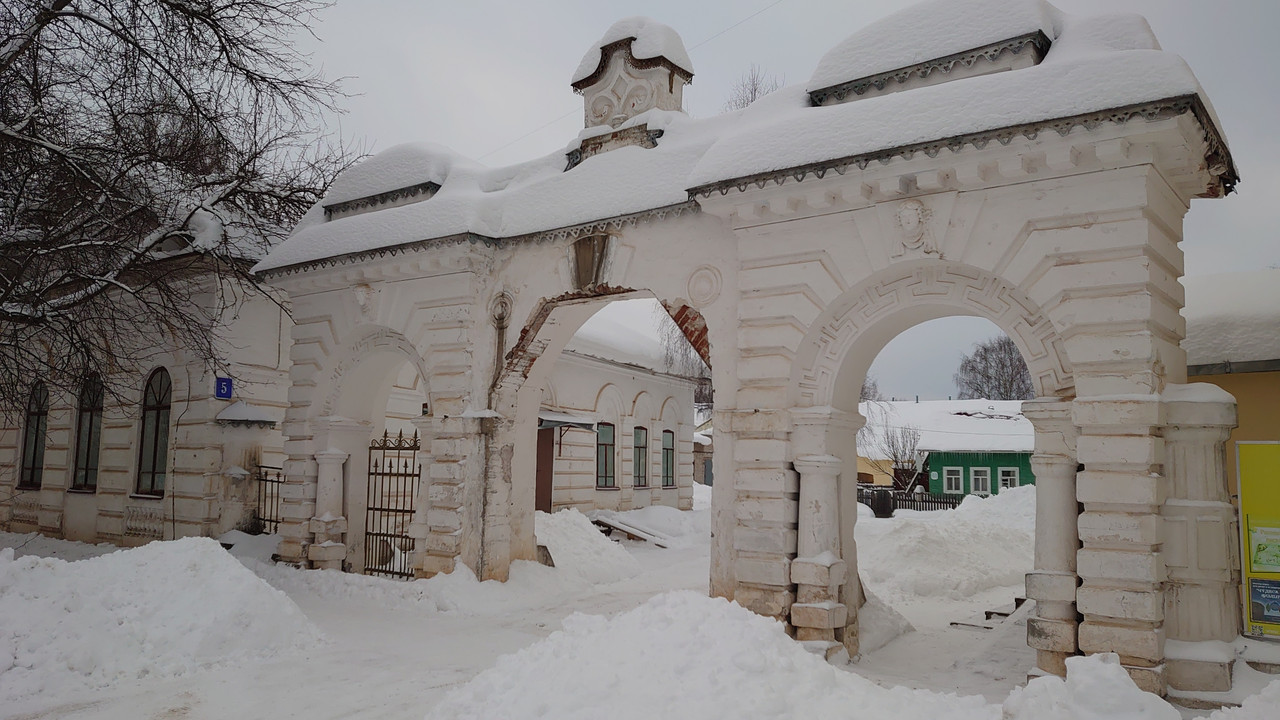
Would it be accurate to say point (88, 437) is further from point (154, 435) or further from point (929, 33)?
point (929, 33)

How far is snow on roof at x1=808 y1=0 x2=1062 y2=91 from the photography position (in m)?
7.56

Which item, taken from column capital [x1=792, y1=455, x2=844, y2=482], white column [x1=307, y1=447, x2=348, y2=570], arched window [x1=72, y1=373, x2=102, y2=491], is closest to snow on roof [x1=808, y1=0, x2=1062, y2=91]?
column capital [x1=792, y1=455, x2=844, y2=482]

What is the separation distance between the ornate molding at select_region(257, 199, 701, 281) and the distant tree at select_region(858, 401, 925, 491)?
2197cm

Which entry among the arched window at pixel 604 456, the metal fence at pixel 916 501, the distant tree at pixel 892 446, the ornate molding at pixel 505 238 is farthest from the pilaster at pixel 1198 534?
the distant tree at pixel 892 446

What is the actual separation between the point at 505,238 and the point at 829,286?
4539 millimetres

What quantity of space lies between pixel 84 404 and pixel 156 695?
38.0ft

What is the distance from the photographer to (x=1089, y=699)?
4750mm

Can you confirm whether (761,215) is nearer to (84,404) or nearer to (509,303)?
(509,303)

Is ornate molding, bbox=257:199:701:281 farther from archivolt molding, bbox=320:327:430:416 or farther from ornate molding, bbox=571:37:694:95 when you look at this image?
ornate molding, bbox=571:37:694:95

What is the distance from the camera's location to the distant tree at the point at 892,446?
30.8 meters

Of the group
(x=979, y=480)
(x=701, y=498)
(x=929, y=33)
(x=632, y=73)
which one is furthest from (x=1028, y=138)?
(x=979, y=480)

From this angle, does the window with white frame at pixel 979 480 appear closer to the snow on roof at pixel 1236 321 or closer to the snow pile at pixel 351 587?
the snow on roof at pixel 1236 321

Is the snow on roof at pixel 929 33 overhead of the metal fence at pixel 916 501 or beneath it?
overhead

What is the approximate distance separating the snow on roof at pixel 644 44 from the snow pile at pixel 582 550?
6.85 metres
